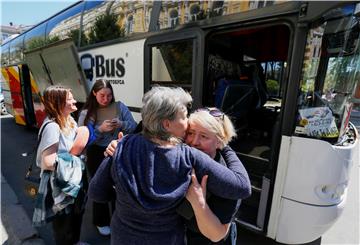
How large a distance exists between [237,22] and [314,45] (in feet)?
2.25

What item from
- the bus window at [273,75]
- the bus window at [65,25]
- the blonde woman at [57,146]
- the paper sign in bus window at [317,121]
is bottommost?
the blonde woman at [57,146]

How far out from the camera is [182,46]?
2625 millimetres

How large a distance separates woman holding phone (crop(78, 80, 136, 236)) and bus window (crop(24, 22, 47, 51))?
4.33 m

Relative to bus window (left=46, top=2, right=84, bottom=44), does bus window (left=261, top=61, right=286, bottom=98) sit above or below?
below

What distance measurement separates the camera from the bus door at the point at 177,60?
2.46 metres

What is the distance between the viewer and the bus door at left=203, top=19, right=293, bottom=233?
2428 mm

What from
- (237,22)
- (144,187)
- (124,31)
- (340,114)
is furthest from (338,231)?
(124,31)

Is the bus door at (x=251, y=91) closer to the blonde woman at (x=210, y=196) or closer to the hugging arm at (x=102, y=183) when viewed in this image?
the blonde woman at (x=210, y=196)

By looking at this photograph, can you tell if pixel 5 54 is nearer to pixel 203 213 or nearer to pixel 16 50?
pixel 16 50

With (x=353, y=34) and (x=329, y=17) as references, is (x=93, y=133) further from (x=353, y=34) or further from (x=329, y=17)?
(x=353, y=34)

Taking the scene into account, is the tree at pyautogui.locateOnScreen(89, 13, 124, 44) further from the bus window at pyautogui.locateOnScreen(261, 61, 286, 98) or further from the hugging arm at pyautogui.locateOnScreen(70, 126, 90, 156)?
the bus window at pyautogui.locateOnScreen(261, 61, 286, 98)

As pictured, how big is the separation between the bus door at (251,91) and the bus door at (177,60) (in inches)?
4.5

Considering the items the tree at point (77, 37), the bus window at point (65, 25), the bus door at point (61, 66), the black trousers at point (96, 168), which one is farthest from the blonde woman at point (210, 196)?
the bus window at point (65, 25)

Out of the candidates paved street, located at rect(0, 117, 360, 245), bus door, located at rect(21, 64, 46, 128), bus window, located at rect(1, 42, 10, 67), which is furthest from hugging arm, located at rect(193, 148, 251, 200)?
bus window, located at rect(1, 42, 10, 67)
